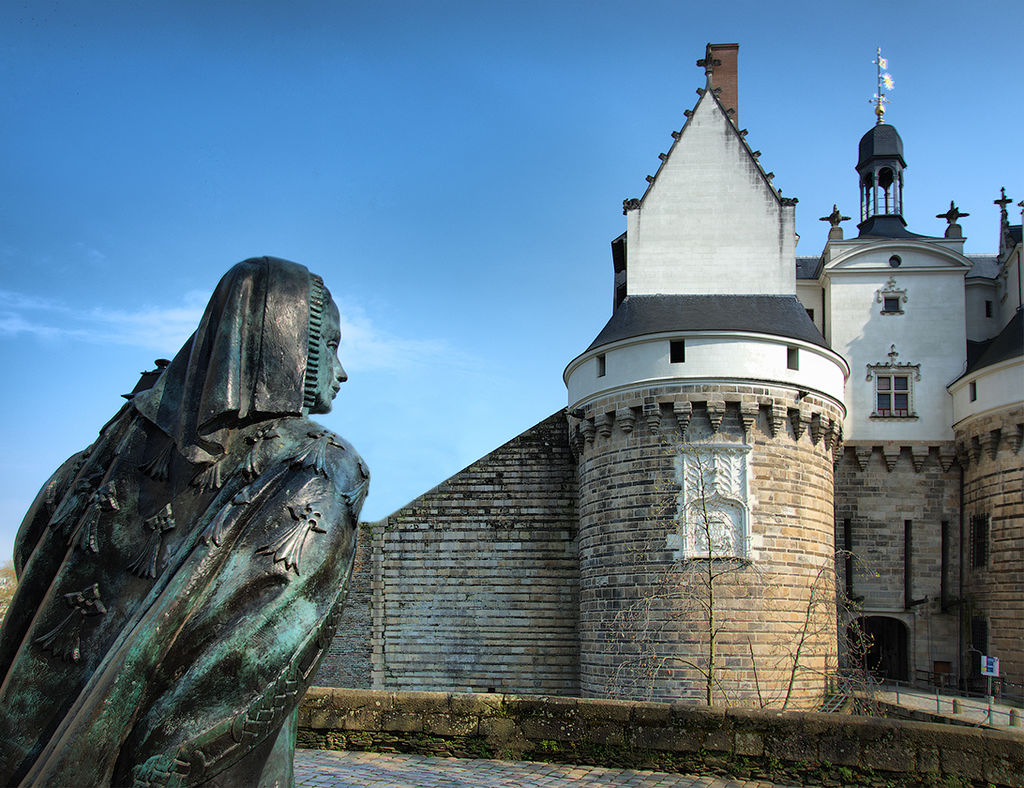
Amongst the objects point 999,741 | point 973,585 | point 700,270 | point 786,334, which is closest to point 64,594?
point 999,741

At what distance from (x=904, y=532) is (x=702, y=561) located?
7262 millimetres

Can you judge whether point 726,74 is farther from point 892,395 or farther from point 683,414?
point 683,414

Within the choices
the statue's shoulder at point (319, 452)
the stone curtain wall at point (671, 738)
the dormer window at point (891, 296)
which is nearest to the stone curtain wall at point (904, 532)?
the dormer window at point (891, 296)

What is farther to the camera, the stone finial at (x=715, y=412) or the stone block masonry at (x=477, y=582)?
the stone block masonry at (x=477, y=582)

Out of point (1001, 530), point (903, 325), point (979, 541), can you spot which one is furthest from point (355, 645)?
point (903, 325)

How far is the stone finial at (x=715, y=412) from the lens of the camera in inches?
717

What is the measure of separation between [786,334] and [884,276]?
6.48m

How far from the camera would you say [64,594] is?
95.0 inches

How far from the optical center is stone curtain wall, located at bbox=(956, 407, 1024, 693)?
66.6 ft

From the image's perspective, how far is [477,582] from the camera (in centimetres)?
2197

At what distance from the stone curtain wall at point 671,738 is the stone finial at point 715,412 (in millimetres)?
10932

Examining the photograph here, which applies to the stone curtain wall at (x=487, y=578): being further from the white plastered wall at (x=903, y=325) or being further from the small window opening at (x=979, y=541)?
the small window opening at (x=979, y=541)

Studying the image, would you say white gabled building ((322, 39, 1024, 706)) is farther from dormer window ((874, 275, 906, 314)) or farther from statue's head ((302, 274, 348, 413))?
statue's head ((302, 274, 348, 413))

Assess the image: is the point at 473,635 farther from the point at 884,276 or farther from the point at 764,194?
the point at 884,276
